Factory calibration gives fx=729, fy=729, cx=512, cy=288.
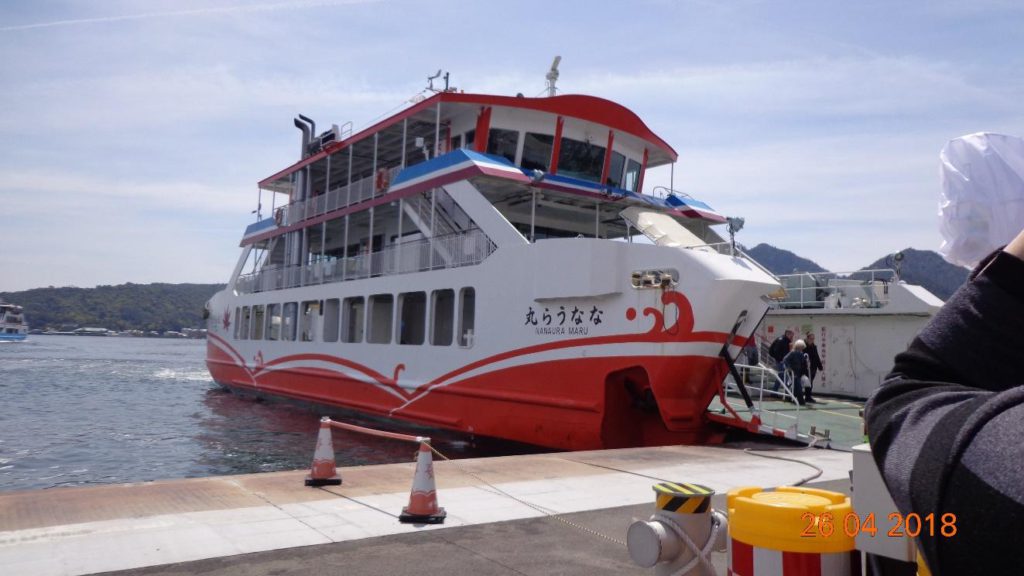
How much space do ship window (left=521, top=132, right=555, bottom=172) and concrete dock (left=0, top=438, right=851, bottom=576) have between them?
8.97 meters

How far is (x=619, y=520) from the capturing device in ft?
20.0

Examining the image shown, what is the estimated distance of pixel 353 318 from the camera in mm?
21922

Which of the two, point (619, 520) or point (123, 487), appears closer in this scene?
point (619, 520)

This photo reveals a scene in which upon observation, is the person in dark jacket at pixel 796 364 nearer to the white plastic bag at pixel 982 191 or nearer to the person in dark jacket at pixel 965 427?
the white plastic bag at pixel 982 191

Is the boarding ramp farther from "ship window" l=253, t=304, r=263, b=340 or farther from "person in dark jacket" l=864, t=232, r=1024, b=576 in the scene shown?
"ship window" l=253, t=304, r=263, b=340

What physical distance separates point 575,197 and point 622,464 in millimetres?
7706

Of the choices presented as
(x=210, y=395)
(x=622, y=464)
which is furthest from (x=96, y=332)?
(x=622, y=464)

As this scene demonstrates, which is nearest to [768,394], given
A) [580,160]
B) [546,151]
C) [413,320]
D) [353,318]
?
[580,160]

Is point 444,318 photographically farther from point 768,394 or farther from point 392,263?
point 768,394

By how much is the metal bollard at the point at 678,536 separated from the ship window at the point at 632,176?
47.4 feet

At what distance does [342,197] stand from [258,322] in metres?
7.39

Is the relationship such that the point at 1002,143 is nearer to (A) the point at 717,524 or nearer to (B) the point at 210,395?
(A) the point at 717,524

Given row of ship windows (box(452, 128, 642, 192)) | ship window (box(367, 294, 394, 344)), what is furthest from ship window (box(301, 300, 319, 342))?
row of ship windows (box(452, 128, 642, 192))

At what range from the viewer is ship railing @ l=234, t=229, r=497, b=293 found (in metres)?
14.1
